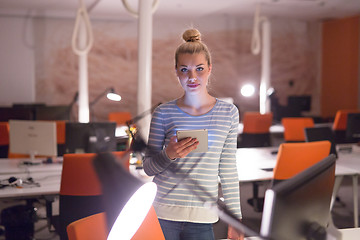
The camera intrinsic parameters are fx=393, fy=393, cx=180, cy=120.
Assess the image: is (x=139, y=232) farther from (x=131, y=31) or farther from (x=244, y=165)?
(x=131, y=31)

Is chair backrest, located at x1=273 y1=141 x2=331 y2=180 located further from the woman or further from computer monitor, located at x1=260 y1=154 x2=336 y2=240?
computer monitor, located at x1=260 y1=154 x2=336 y2=240

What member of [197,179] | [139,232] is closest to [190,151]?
[197,179]

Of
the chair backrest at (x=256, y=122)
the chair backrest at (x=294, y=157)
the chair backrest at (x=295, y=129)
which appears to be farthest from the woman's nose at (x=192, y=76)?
the chair backrest at (x=256, y=122)

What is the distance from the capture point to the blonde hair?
182 centimetres

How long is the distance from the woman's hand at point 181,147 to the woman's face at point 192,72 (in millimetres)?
249

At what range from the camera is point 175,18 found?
10125 millimetres

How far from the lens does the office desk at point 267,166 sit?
3.47 metres

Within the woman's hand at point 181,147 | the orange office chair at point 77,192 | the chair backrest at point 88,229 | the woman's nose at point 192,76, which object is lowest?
the orange office chair at point 77,192

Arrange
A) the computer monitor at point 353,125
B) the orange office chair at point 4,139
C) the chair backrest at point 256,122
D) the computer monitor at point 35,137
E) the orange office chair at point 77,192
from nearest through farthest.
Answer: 1. the orange office chair at point 77,192
2. the computer monitor at point 35,137
3. the orange office chair at point 4,139
4. the computer monitor at point 353,125
5. the chair backrest at point 256,122

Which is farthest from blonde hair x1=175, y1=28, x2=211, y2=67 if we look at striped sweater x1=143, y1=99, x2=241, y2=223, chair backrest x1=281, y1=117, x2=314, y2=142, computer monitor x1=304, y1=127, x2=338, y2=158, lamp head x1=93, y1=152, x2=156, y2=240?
chair backrest x1=281, y1=117, x2=314, y2=142

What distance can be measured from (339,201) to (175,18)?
663 cm

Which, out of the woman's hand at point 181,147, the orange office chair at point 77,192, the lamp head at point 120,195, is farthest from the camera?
the orange office chair at point 77,192

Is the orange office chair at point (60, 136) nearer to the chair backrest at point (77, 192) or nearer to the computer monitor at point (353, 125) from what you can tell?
the chair backrest at point (77, 192)

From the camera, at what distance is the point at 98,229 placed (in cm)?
147
